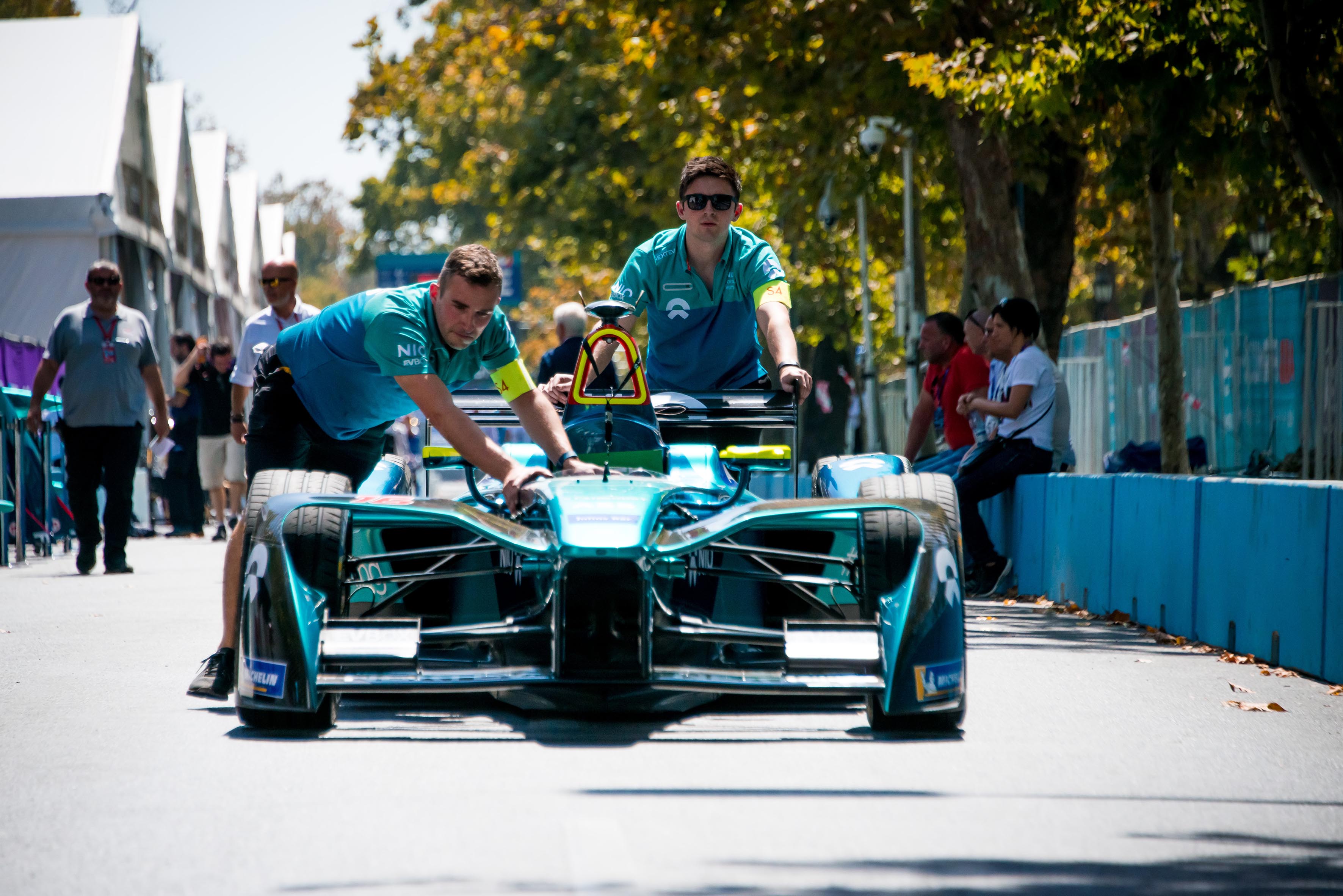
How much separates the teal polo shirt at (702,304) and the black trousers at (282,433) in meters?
1.67

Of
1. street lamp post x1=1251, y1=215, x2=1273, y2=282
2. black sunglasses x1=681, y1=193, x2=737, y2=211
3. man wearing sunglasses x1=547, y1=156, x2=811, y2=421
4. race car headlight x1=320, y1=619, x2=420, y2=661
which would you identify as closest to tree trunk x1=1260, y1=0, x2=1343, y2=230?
man wearing sunglasses x1=547, y1=156, x2=811, y2=421

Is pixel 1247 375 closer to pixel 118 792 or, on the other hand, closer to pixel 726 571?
pixel 726 571

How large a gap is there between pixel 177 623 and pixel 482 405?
2.35 m

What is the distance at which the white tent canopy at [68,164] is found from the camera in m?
17.8

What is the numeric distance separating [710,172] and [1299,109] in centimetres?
547

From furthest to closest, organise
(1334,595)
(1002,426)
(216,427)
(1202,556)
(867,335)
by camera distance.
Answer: (867,335) → (216,427) → (1002,426) → (1202,556) → (1334,595)

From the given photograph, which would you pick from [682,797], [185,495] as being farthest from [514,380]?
[185,495]

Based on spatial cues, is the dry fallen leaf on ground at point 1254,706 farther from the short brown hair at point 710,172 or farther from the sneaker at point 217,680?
the sneaker at point 217,680

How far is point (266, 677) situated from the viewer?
5.20 meters

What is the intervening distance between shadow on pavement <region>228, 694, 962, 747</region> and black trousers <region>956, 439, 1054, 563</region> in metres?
4.94

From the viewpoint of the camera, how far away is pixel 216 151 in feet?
102

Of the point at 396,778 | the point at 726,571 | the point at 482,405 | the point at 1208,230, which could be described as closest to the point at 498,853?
the point at 396,778

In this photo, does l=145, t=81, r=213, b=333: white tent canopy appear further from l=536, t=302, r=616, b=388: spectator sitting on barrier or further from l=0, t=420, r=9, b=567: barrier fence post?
l=536, t=302, r=616, b=388: spectator sitting on barrier

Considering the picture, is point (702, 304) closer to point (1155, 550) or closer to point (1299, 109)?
point (1155, 550)
